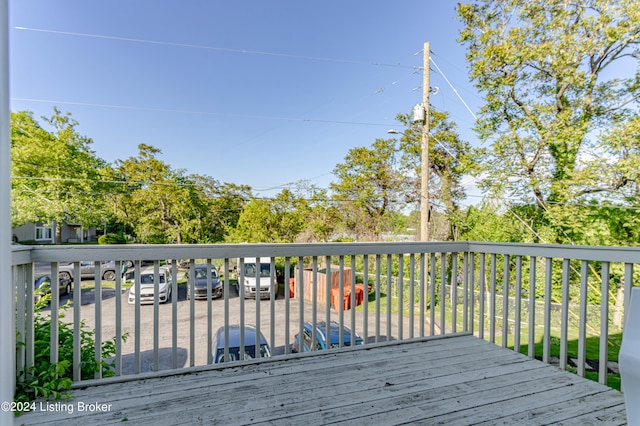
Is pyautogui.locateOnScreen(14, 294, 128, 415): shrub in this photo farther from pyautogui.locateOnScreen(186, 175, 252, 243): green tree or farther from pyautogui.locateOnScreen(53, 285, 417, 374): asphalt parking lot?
pyautogui.locateOnScreen(186, 175, 252, 243): green tree

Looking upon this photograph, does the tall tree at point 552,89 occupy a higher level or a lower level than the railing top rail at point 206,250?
higher

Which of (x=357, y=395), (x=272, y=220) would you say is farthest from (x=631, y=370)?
(x=272, y=220)

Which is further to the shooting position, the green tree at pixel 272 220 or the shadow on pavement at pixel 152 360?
the green tree at pixel 272 220

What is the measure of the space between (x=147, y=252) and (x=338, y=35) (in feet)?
21.5

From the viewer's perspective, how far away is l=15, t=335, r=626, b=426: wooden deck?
1.41m

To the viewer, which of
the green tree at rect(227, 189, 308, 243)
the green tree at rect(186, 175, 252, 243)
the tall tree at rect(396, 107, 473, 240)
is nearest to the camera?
the tall tree at rect(396, 107, 473, 240)

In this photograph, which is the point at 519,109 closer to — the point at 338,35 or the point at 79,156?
the point at 338,35

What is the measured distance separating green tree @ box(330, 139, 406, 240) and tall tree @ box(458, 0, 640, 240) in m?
2.81

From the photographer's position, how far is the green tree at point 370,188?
10.0 meters

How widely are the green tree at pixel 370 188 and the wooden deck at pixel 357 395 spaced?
8.32 meters

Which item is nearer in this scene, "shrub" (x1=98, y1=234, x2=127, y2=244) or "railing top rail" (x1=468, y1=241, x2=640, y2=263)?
"railing top rail" (x1=468, y1=241, x2=640, y2=263)

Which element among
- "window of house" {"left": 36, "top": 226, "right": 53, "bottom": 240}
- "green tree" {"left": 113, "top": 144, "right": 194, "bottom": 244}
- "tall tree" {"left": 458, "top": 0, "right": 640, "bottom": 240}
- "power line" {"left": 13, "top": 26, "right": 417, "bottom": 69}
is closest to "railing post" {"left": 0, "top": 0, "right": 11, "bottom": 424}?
"window of house" {"left": 36, "top": 226, "right": 53, "bottom": 240}

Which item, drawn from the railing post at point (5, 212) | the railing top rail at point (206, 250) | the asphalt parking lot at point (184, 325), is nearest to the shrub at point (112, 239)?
the asphalt parking lot at point (184, 325)

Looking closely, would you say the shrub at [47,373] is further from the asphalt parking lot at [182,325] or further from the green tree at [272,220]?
the green tree at [272,220]
